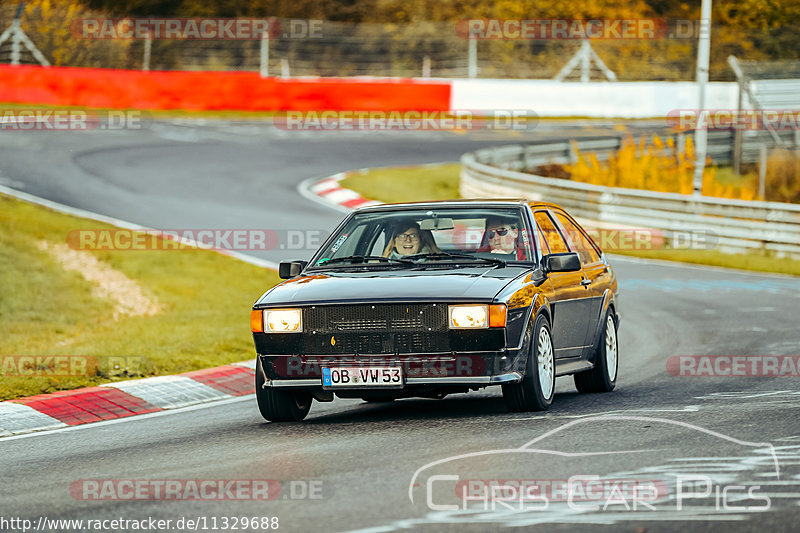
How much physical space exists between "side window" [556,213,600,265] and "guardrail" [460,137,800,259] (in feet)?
36.6

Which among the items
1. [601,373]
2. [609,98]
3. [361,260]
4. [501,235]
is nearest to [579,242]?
[601,373]

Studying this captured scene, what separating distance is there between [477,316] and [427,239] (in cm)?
143

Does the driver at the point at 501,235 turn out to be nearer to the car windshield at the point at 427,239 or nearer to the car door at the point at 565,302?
the car windshield at the point at 427,239

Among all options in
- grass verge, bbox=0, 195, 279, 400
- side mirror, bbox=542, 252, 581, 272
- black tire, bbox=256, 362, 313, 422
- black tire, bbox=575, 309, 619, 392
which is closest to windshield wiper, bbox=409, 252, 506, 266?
Answer: side mirror, bbox=542, 252, 581, 272

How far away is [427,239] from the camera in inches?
369

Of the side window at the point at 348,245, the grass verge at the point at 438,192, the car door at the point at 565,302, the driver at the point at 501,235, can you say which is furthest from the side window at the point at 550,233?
the grass verge at the point at 438,192

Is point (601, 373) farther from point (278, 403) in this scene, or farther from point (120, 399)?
point (120, 399)

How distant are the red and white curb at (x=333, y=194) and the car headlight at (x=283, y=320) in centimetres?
1616

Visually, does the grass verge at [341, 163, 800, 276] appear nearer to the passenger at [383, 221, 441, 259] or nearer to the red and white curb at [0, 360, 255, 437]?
the red and white curb at [0, 360, 255, 437]

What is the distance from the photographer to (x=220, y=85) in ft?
131

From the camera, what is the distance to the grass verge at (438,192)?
20.9 m

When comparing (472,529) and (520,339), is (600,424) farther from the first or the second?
(472,529)

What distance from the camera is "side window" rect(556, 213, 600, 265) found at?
10.3 metres

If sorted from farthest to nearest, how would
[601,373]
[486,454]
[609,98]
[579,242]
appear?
[609,98] → [579,242] → [601,373] → [486,454]
